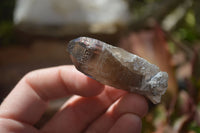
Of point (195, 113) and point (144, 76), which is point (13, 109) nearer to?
point (144, 76)

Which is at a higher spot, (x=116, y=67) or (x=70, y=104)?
(x=116, y=67)

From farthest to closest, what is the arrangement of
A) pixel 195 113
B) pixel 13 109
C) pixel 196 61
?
1. pixel 196 61
2. pixel 195 113
3. pixel 13 109

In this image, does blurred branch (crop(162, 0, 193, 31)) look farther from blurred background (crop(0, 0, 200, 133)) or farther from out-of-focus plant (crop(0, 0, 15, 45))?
out-of-focus plant (crop(0, 0, 15, 45))

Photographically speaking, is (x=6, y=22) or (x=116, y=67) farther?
(x=6, y=22)

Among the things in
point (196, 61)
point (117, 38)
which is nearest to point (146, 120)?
point (196, 61)

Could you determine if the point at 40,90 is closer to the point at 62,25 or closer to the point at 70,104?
the point at 70,104

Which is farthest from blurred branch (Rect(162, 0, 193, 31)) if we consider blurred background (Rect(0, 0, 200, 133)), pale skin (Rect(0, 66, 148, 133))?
pale skin (Rect(0, 66, 148, 133))

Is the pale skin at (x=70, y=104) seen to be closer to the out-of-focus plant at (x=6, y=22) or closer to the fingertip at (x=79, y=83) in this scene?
the fingertip at (x=79, y=83)

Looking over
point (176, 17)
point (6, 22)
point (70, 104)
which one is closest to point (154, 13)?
point (176, 17)
